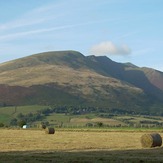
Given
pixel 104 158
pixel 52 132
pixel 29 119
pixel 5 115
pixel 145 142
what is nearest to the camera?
pixel 104 158

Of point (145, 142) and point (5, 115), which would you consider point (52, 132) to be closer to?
point (145, 142)

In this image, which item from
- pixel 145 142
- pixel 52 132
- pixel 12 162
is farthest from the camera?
pixel 52 132

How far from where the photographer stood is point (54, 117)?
623 ft

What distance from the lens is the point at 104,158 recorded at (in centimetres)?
2645

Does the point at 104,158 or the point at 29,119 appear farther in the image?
the point at 29,119

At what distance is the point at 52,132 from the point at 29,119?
117764 millimetres

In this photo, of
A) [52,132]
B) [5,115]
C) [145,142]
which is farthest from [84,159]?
[5,115]

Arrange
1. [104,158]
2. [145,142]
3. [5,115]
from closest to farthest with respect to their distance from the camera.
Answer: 1. [104,158]
2. [145,142]
3. [5,115]

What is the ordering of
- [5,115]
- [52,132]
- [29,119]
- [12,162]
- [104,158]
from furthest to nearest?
[5,115], [29,119], [52,132], [104,158], [12,162]

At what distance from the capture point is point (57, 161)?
25.2m

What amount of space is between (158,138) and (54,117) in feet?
491

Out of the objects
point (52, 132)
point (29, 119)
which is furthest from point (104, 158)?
point (29, 119)

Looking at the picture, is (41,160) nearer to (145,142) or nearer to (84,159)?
(84,159)

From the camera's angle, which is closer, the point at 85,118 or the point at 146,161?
the point at 146,161
